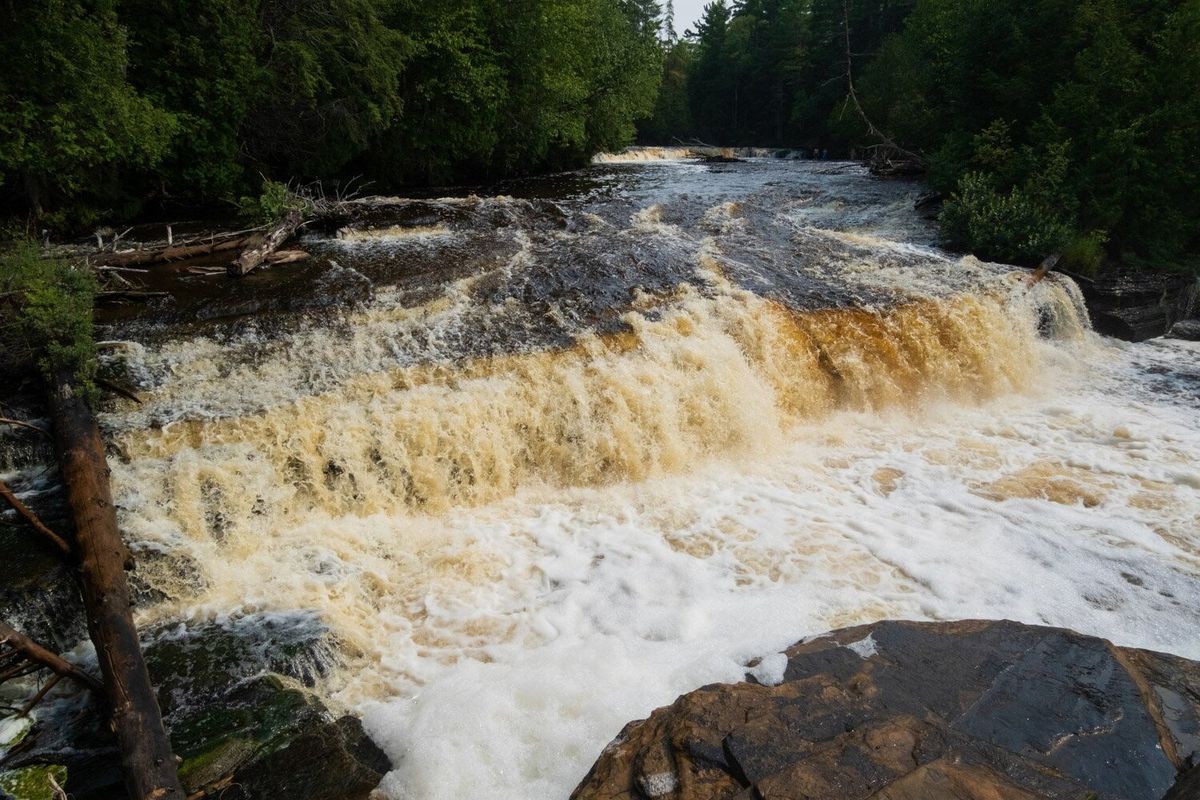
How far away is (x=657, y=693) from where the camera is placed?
3719 mm

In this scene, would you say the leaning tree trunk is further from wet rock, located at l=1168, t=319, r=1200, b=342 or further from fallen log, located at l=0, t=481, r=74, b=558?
wet rock, located at l=1168, t=319, r=1200, b=342

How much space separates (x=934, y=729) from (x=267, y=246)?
30.5ft

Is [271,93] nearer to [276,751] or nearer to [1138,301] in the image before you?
[276,751]

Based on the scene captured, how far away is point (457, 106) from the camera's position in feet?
49.2

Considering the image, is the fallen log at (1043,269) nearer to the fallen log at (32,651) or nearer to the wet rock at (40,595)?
the fallen log at (32,651)

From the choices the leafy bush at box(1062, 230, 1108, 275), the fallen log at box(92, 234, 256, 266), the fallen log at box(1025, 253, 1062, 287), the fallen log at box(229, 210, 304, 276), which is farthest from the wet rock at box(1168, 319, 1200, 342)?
the fallen log at box(92, 234, 256, 266)

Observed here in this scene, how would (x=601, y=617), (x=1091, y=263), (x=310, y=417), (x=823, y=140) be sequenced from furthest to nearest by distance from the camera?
(x=823, y=140) < (x=1091, y=263) < (x=310, y=417) < (x=601, y=617)

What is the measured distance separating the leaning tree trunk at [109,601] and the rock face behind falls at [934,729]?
1.95 m

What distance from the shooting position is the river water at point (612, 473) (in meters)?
4.17

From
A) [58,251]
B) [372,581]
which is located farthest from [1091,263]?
[58,251]

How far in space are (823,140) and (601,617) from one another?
42859mm

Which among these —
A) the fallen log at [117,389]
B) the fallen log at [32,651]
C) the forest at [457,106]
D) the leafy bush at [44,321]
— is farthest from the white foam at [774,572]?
the forest at [457,106]

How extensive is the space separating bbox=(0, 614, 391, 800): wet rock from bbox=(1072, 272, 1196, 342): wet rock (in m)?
11.8

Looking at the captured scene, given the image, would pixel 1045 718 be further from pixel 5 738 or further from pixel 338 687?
pixel 5 738
